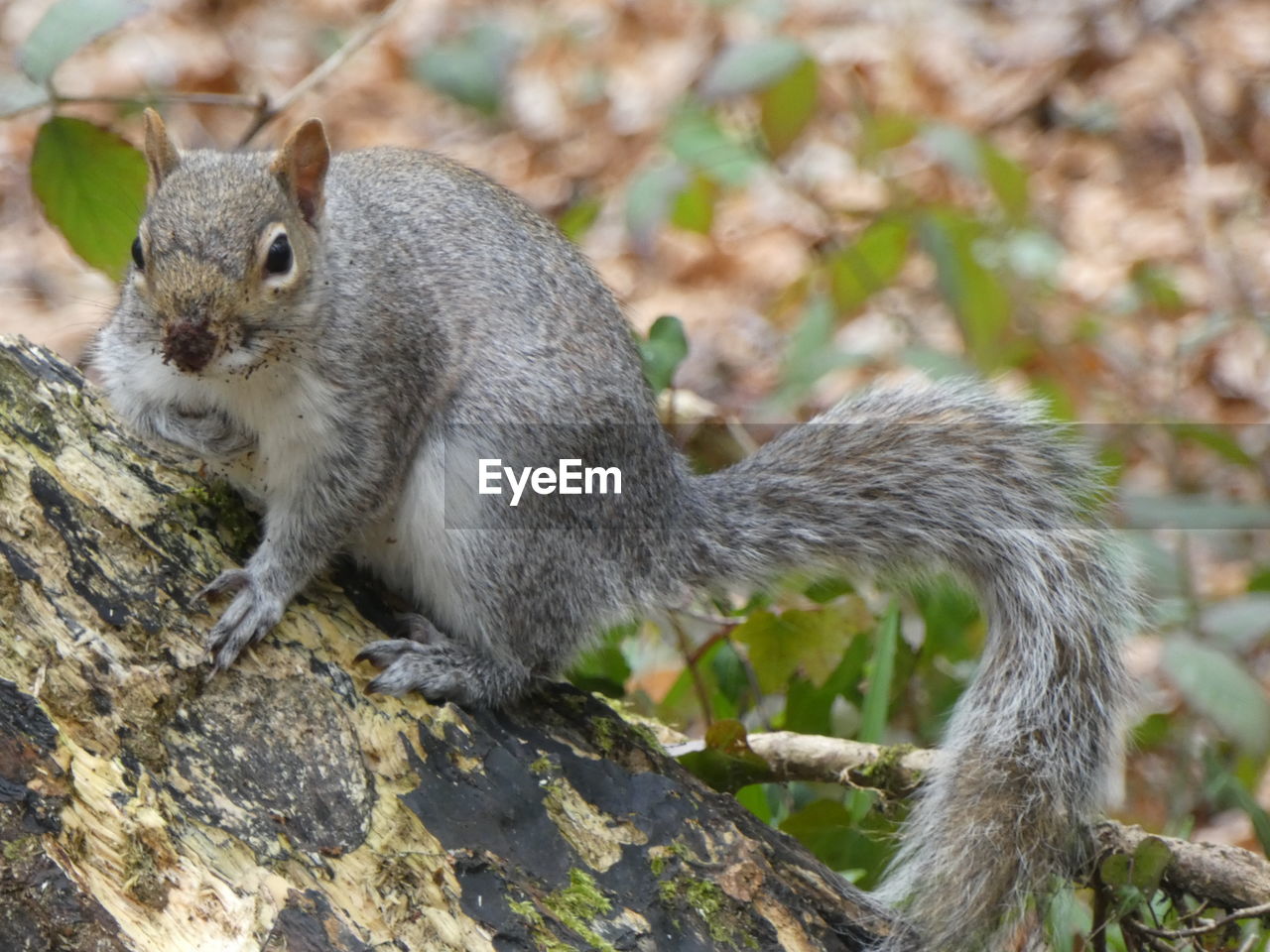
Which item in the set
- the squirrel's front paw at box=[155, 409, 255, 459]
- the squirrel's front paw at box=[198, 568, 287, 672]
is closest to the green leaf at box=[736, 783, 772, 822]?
the squirrel's front paw at box=[198, 568, 287, 672]

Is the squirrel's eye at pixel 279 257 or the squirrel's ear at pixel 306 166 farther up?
the squirrel's ear at pixel 306 166

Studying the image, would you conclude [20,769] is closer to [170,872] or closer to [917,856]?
[170,872]

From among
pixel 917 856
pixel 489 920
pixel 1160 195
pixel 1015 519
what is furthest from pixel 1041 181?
pixel 489 920

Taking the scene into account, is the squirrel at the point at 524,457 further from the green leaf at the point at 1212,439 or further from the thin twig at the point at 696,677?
the green leaf at the point at 1212,439

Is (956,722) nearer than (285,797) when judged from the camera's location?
No

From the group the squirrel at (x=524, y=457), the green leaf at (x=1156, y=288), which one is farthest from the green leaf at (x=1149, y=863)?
the green leaf at (x=1156, y=288)

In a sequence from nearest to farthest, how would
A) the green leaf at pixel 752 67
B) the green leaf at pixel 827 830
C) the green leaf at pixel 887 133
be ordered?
1. the green leaf at pixel 827 830
2. the green leaf at pixel 752 67
3. the green leaf at pixel 887 133

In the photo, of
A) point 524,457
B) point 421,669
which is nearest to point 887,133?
point 524,457
